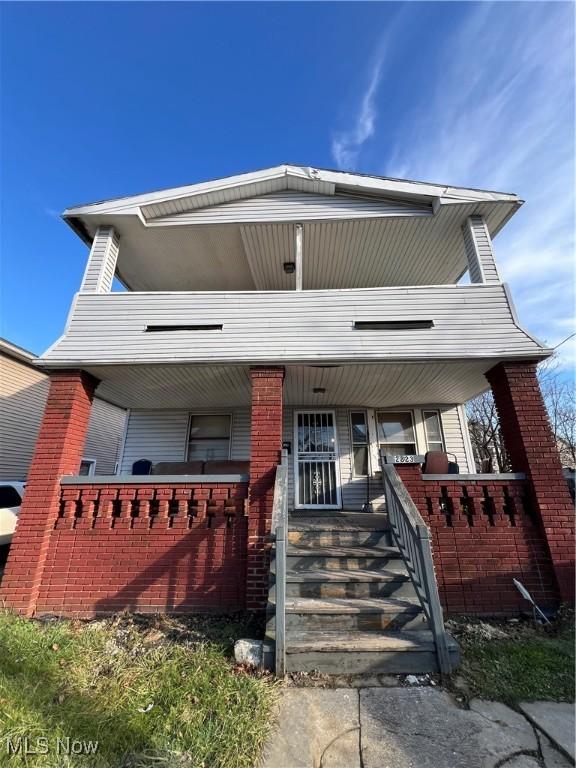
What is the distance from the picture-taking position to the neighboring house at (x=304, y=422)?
4457 mm

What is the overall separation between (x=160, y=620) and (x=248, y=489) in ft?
6.13

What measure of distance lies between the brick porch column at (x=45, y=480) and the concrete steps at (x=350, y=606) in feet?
10.8

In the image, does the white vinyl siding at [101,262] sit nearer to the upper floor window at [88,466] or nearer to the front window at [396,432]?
the front window at [396,432]

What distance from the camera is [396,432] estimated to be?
7.82m

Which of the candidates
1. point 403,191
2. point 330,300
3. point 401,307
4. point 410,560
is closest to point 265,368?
point 330,300

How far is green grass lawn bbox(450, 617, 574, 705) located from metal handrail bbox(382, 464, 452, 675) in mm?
338

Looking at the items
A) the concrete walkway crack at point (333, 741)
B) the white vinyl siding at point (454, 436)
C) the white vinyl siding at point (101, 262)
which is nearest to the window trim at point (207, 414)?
the white vinyl siding at point (101, 262)

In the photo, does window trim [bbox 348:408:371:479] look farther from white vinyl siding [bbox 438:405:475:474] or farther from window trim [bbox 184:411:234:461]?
window trim [bbox 184:411:234:461]

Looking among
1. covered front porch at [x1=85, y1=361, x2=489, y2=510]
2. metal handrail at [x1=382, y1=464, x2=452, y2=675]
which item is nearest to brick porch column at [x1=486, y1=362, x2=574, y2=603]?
covered front porch at [x1=85, y1=361, x2=489, y2=510]

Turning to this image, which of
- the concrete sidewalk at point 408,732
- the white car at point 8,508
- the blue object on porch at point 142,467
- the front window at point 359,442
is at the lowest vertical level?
the concrete sidewalk at point 408,732

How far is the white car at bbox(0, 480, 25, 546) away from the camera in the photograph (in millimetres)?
6624

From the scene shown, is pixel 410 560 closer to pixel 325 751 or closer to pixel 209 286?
pixel 325 751

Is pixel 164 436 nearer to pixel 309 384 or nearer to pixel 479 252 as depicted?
pixel 309 384

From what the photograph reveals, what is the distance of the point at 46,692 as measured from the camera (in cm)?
292
